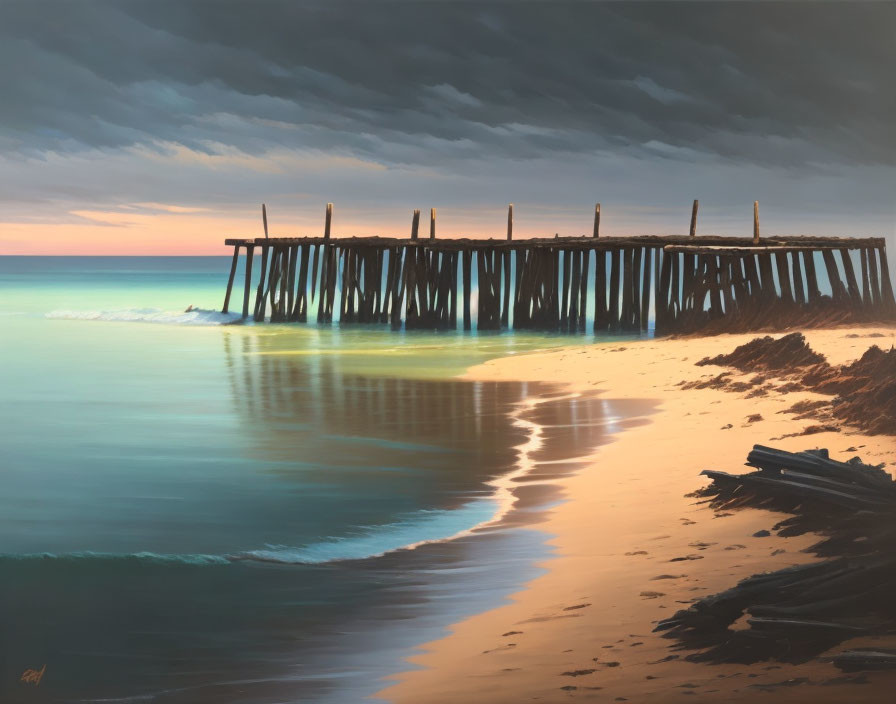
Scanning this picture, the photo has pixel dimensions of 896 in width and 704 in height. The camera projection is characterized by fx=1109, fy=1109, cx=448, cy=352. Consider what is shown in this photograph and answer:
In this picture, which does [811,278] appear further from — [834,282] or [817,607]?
[817,607]

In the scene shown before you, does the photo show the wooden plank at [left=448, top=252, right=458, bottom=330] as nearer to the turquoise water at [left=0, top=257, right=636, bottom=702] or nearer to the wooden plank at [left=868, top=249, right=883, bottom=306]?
the wooden plank at [left=868, top=249, right=883, bottom=306]

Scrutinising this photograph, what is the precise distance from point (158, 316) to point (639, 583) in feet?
95.0

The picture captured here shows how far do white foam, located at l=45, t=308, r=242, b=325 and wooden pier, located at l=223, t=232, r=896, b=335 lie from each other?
168 cm

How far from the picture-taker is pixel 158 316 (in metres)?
32.2

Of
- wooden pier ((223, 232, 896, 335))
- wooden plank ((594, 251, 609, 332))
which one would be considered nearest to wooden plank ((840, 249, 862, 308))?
wooden pier ((223, 232, 896, 335))

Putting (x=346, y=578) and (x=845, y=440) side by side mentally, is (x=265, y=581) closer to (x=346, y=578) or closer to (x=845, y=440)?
(x=346, y=578)

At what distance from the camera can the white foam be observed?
96.6 ft

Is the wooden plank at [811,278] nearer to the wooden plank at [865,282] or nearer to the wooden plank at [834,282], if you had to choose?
the wooden plank at [834,282]

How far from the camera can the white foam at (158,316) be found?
2945 centimetres

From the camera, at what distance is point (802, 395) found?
32.6ft
